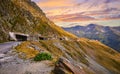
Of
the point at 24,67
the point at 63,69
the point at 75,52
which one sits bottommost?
the point at 75,52

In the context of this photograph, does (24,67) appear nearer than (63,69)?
No

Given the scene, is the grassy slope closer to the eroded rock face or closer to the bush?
the bush

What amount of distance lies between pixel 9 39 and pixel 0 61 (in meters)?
48.0

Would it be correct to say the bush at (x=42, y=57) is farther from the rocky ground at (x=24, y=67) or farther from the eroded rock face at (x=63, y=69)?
the eroded rock face at (x=63, y=69)

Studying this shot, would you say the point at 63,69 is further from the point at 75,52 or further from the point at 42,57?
the point at 75,52

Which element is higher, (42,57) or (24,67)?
(42,57)

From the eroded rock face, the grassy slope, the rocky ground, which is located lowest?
the grassy slope

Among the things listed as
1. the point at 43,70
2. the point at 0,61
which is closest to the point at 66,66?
the point at 43,70

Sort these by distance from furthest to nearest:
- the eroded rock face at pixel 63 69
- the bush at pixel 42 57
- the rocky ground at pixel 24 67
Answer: the bush at pixel 42 57 → the rocky ground at pixel 24 67 → the eroded rock face at pixel 63 69

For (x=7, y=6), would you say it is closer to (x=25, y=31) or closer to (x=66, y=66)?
(x=25, y=31)

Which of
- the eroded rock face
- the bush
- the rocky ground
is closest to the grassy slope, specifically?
the bush

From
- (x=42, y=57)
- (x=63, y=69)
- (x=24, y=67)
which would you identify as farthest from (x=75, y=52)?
(x=63, y=69)

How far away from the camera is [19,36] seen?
298 ft

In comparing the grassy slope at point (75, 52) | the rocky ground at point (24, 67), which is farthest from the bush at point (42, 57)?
the grassy slope at point (75, 52)
